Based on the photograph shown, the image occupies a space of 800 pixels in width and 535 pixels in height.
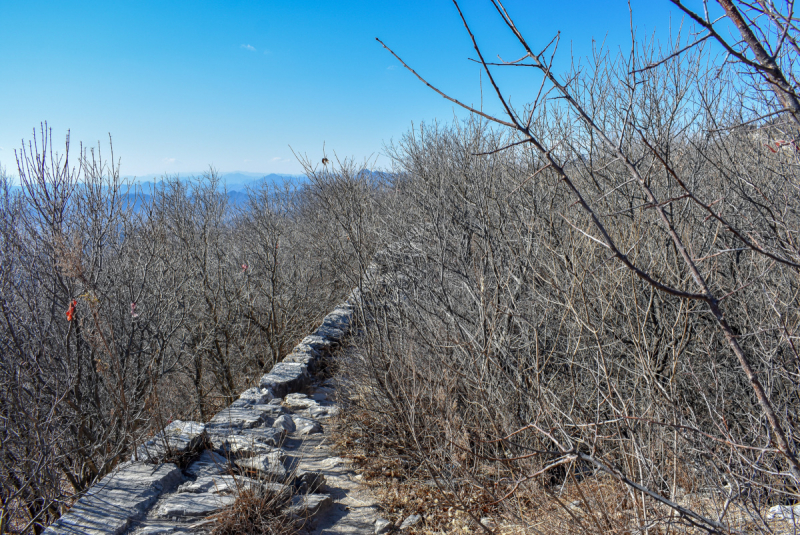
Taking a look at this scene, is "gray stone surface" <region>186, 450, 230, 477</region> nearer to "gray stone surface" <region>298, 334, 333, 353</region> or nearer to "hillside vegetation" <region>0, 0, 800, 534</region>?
"hillside vegetation" <region>0, 0, 800, 534</region>

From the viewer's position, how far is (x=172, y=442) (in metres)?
3.42

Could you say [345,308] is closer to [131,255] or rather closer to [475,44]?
[131,255]

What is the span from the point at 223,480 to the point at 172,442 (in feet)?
2.11

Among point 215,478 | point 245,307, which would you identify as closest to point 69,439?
point 215,478

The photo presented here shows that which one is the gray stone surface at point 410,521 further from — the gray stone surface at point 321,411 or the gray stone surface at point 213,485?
the gray stone surface at point 321,411

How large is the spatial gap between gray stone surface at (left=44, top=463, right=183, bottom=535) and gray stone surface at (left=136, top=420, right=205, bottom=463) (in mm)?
103

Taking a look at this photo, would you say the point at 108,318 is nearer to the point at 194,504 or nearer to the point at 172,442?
the point at 172,442

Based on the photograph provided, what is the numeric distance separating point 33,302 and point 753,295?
7.73 m

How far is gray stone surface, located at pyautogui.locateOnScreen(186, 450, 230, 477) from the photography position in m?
3.24

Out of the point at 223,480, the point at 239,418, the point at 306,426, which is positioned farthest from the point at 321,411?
the point at 223,480

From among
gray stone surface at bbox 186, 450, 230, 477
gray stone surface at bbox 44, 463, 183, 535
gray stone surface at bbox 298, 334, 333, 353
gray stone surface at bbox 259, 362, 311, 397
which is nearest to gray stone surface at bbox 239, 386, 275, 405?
gray stone surface at bbox 259, 362, 311, 397

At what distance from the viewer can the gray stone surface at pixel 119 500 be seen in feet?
8.27

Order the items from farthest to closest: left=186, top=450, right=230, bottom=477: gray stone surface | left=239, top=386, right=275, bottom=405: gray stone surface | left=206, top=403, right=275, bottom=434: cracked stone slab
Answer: left=239, top=386, right=275, bottom=405: gray stone surface
left=206, top=403, right=275, bottom=434: cracked stone slab
left=186, top=450, right=230, bottom=477: gray stone surface

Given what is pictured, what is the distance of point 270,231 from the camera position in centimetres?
1096
